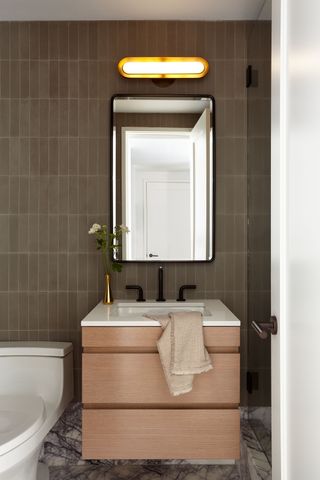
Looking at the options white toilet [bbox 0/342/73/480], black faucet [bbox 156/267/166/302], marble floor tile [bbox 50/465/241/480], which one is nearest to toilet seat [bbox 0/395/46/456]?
white toilet [bbox 0/342/73/480]

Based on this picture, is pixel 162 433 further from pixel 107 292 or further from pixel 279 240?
pixel 279 240

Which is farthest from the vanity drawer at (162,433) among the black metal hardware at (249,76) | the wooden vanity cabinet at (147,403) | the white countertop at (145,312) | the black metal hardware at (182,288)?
the black metal hardware at (249,76)

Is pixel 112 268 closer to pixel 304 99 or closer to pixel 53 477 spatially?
pixel 53 477

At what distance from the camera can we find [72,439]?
2453 mm

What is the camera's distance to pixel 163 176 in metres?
2.46

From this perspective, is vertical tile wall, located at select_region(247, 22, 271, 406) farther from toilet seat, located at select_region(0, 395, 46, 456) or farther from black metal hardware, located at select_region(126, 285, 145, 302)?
toilet seat, located at select_region(0, 395, 46, 456)

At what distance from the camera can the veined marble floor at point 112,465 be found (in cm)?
230

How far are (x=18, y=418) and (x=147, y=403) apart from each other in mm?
537

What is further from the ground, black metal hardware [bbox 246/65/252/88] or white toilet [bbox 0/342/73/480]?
black metal hardware [bbox 246/65/252/88]

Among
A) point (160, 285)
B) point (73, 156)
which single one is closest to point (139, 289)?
point (160, 285)

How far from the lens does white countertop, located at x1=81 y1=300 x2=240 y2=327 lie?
197cm

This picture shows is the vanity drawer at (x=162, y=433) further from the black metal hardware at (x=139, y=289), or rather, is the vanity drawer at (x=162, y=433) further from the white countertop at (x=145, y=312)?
the black metal hardware at (x=139, y=289)

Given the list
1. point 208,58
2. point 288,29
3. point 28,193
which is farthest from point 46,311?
point 288,29

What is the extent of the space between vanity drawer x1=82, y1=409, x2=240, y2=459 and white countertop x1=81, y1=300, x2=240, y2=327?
37cm
